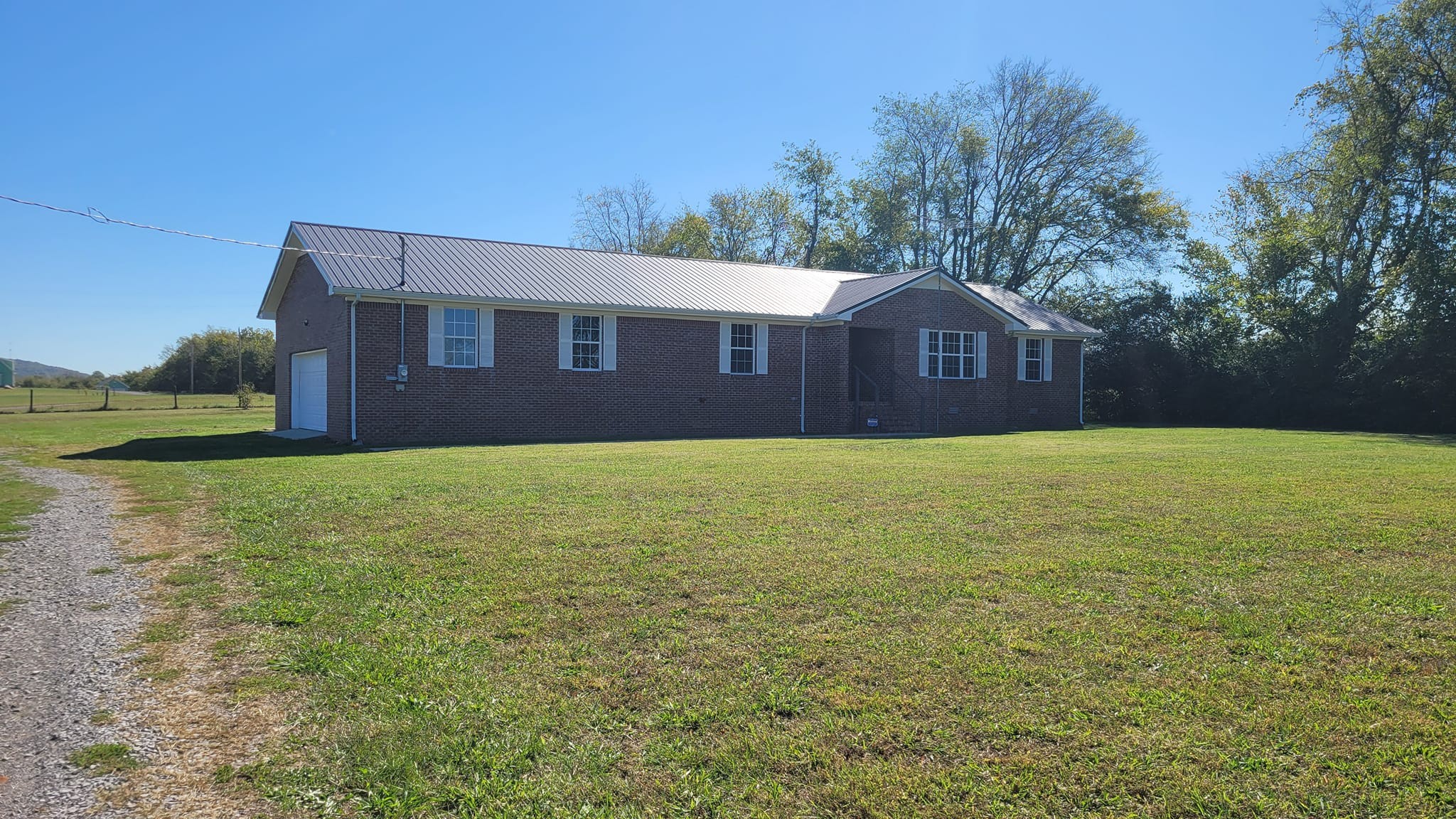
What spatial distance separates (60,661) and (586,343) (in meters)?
16.1

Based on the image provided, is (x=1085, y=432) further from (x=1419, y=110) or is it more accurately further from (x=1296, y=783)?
(x=1296, y=783)

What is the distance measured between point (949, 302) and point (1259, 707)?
21703 millimetres

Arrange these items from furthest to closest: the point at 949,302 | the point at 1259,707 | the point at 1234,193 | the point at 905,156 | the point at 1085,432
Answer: the point at 905,156
the point at 1234,193
the point at 949,302
the point at 1085,432
the point at 1259,707

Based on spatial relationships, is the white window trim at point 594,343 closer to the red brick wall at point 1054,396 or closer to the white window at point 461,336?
the white window at point 461,336

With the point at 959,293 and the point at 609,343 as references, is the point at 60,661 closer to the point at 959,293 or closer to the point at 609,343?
the point at 609,343

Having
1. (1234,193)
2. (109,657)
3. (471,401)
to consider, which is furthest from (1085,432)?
(109,657)

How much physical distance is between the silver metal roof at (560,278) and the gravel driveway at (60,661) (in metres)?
11.6

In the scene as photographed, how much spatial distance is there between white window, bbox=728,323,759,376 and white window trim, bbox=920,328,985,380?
4.90m

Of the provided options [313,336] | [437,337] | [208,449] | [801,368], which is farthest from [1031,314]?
[208,449]

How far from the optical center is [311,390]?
2100cm

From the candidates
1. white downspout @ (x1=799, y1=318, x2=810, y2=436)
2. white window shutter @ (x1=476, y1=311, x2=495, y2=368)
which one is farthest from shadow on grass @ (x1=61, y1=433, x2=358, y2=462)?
white downspout @ (x1=799, y1=318, x2=810, y2=436)

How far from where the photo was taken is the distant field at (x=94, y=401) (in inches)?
1511

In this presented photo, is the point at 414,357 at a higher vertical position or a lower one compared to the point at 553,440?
higher

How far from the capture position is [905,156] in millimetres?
43156
